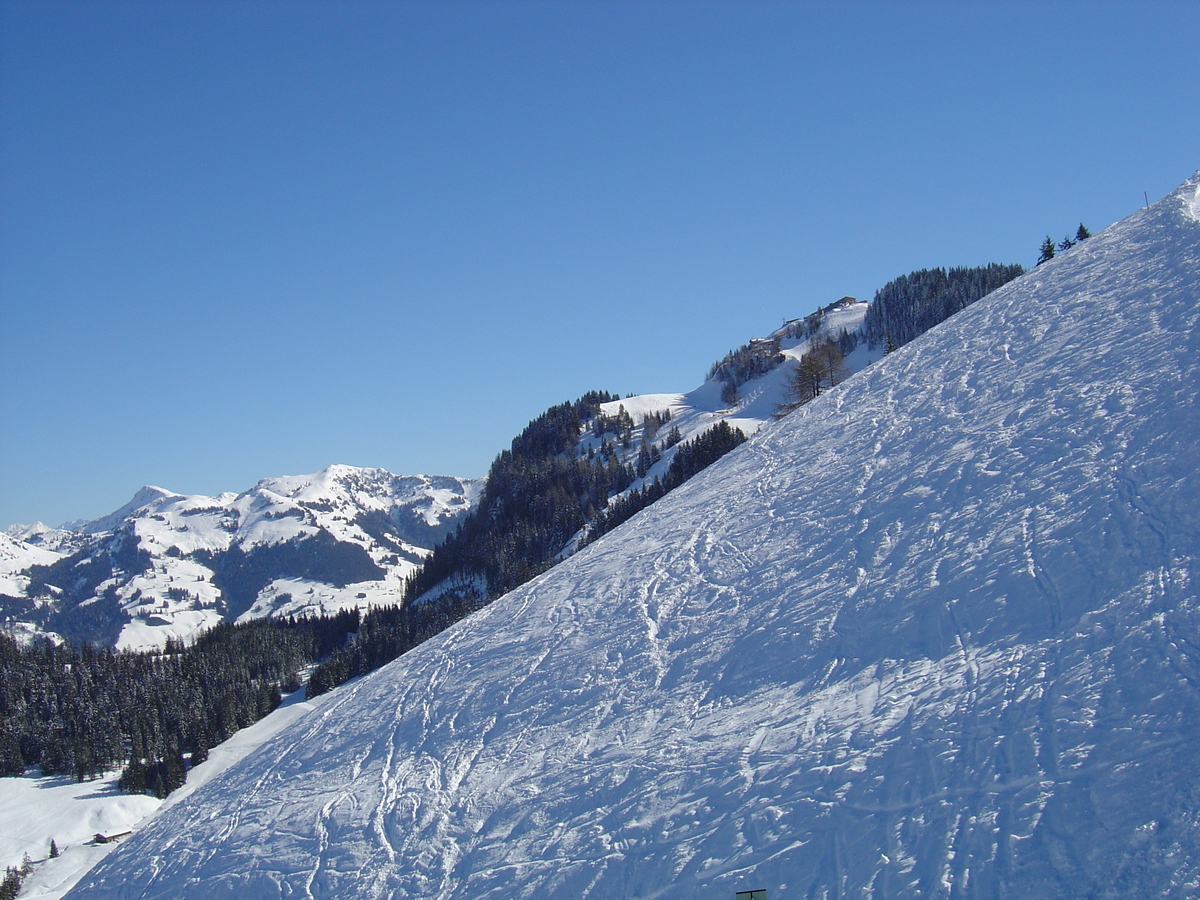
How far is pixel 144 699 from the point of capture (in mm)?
105312

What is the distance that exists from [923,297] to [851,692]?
185390 millimetres

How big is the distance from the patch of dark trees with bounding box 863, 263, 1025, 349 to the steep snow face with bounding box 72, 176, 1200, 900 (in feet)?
486

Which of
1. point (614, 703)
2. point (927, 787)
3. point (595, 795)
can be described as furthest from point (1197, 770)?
point (614, 703)

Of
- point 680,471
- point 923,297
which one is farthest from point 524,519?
point 923,297

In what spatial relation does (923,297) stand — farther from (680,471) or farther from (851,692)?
(851,692)

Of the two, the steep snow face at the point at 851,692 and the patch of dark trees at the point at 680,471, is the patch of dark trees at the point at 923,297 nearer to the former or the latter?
the patch of dark trees at the point at 680,471

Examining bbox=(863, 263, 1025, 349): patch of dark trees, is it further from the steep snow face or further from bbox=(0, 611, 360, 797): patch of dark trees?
the steep snow face

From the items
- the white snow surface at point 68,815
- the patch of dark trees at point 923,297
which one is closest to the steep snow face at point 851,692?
the white snow surface at point 68,815

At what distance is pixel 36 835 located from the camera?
64562mm

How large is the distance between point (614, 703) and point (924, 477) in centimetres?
970

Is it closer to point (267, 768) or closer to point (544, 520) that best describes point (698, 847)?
point (267, 768)

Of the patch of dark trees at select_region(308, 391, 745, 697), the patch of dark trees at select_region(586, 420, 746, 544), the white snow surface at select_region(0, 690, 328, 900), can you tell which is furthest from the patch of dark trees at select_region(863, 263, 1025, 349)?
the white snow surface at select_region(0, 690, 328, 900)

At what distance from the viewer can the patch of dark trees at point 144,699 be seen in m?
85.7

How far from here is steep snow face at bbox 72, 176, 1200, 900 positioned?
927 cm
